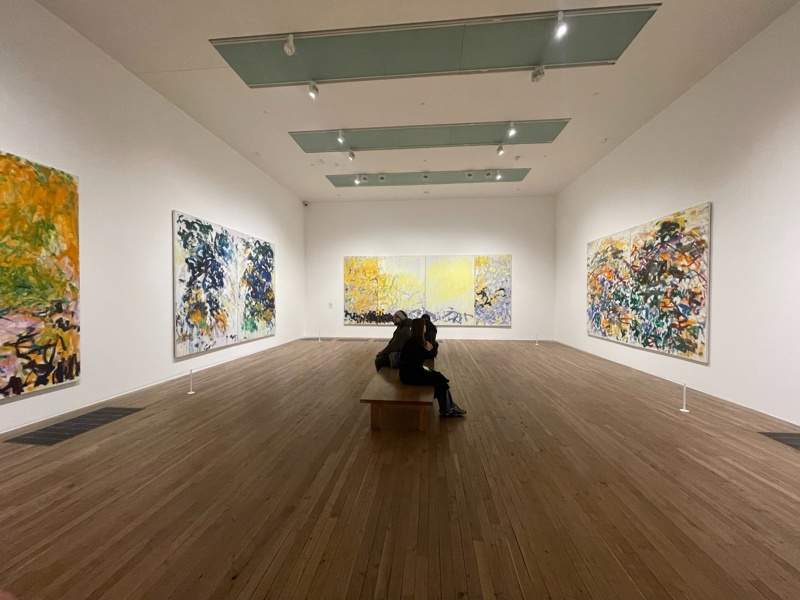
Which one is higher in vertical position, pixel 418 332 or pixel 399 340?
pixel 418 332

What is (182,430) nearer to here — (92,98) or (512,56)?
(92,98)

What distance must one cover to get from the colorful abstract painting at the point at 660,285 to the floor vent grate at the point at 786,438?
1.64 metres

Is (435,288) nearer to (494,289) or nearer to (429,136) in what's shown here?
(494,289)

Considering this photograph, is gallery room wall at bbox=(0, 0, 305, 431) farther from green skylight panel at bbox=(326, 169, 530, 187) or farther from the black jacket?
the black jacket

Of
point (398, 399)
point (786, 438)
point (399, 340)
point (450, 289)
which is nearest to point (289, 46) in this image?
point (399, 340)

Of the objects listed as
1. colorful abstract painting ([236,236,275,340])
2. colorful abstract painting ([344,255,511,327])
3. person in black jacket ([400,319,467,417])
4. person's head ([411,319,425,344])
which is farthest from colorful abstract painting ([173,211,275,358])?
person's head ([411,319,425,344])

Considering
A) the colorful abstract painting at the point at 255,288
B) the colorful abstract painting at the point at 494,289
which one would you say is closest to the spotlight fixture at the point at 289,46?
the colorful abstract painting at the point at 255,288

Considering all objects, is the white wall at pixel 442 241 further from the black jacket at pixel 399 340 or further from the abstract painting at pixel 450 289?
the black jacket at pixel 399 340

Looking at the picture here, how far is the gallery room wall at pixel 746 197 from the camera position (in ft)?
12.7

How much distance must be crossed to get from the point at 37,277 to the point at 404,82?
5.26m

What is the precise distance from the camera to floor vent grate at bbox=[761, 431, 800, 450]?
3.32 m

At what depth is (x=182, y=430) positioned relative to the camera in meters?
3.64

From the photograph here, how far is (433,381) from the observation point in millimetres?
4012

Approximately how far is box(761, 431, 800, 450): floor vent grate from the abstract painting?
774 cm
